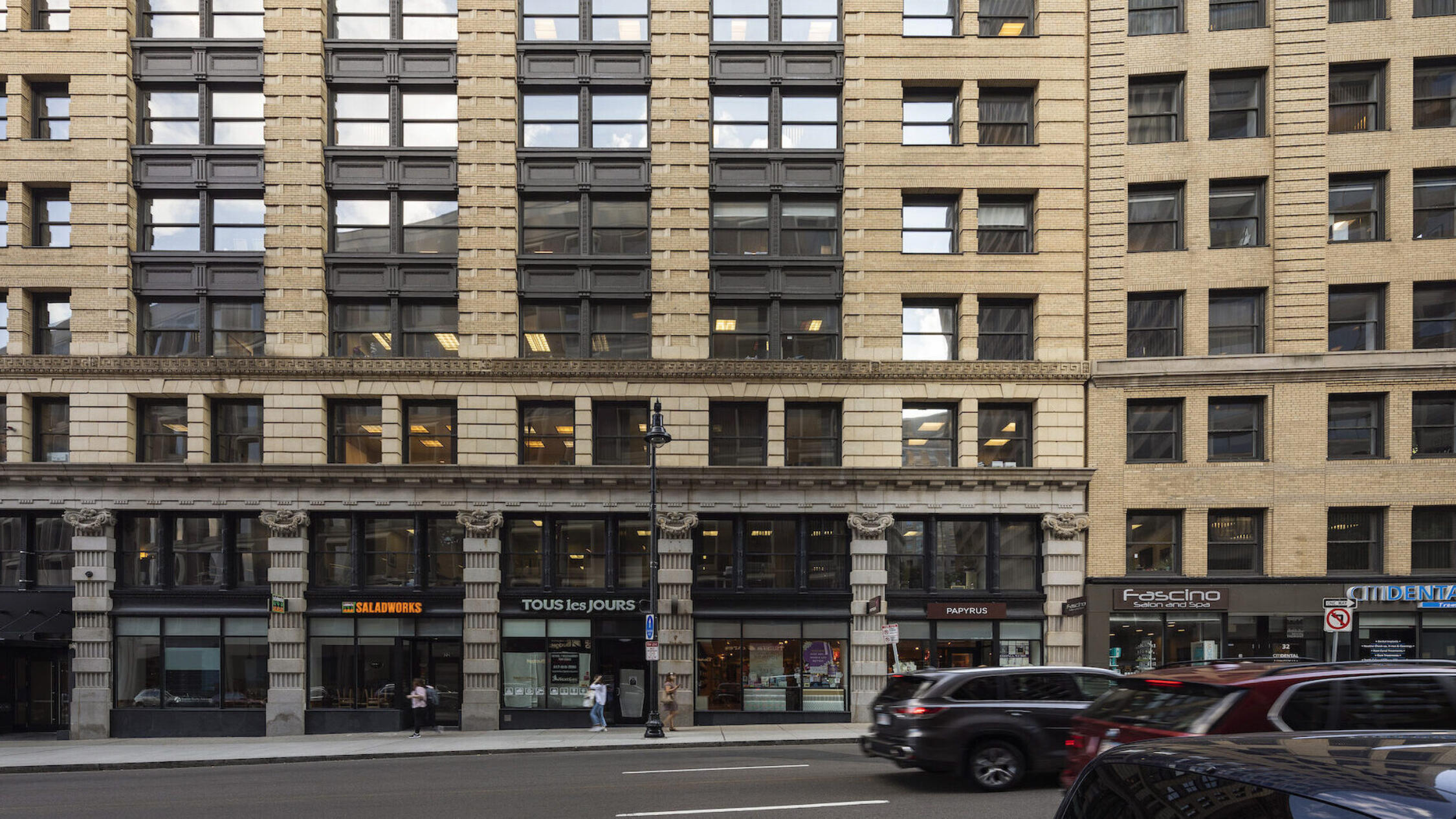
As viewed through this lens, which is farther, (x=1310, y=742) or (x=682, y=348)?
(x=682, y=348)

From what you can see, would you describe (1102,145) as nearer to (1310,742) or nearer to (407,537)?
(407,537)

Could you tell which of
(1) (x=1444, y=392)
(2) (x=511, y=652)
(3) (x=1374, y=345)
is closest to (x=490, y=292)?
(2) (x=511, y=652)

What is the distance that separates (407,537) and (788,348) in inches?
471

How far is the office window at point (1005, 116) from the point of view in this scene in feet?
79.6

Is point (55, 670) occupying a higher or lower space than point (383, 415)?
lower

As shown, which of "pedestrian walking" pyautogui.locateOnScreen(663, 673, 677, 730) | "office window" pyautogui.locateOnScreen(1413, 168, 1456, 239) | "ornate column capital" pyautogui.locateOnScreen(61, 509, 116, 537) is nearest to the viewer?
"pedestrian walking" pyautogui.locateOnScreen(663, 673, 677, 730)

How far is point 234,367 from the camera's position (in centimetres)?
2305

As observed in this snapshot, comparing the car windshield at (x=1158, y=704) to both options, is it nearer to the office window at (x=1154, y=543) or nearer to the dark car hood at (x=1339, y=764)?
the dark car hood at (x=1339, y=764)

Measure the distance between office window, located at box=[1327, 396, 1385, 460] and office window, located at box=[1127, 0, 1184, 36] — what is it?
11548 mm

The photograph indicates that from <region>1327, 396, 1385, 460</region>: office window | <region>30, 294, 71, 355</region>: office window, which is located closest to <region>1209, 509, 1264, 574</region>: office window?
<region>1327, 396, 1385, 460</region>: office window

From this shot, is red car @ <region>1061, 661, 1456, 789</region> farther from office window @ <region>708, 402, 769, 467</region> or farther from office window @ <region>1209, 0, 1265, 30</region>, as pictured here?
office window @ <region>1209, 0, 1265, 30</region>

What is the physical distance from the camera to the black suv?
38.2 ft

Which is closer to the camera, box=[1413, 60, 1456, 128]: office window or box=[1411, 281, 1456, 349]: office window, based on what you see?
box=[1411, 281, 1456, 349]: office window

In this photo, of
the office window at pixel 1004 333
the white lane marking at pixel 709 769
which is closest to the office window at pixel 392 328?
the white lane marking at pixel 709 769
